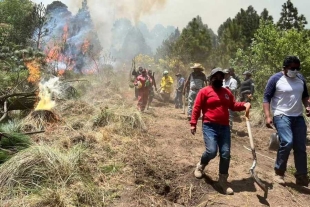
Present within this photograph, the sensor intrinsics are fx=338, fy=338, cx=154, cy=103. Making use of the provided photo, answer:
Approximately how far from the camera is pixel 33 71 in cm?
1235

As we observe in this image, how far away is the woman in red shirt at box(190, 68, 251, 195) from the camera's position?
4254 mm

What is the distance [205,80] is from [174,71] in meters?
17.3

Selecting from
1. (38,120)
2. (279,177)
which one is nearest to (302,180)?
(279,177)

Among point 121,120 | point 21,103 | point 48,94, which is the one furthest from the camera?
point 48,94

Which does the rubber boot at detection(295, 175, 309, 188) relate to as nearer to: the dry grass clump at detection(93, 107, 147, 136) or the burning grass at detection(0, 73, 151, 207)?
the burning grass at detection(0, 73, 151, 207)

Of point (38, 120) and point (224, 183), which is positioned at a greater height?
point (38, 120)

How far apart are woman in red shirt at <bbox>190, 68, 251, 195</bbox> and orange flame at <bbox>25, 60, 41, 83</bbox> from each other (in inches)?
335

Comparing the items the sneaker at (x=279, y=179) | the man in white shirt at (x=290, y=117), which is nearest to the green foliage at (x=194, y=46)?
the man in white shirt at (x=290, y=117)

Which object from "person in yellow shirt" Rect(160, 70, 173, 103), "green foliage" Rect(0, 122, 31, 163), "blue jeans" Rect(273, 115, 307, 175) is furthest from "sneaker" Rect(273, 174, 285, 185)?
"person in yellow shirt" Rect(160, 70, 173, 103)

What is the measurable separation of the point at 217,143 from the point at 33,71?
967 centimetres

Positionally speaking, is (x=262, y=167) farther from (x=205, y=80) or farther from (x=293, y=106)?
(x=205, y=80)

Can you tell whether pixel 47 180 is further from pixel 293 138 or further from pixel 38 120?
pixel 38 120

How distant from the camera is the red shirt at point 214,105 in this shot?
4352mm

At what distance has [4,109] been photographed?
22.5 feet
